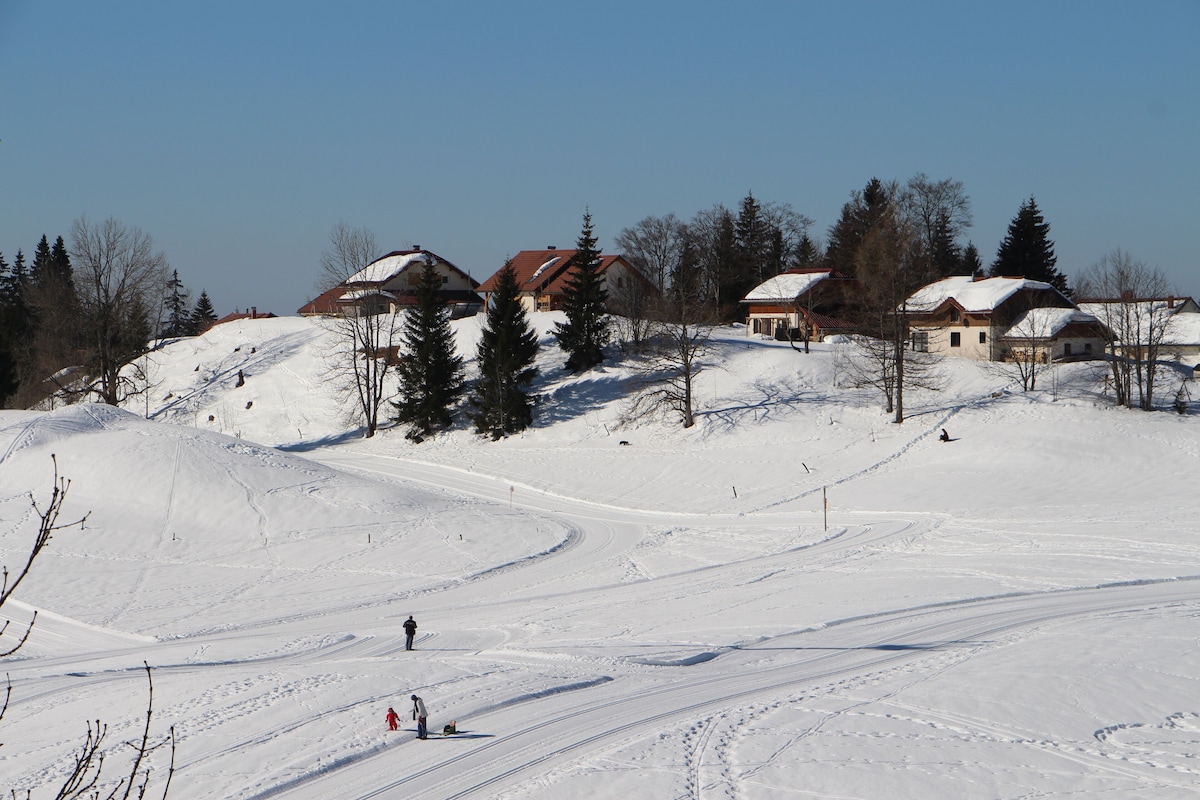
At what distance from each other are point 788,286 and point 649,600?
158ft

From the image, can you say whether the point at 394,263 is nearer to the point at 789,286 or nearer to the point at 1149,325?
the point at 789,286

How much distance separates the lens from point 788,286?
229ft

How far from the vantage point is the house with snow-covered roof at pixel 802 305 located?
67688 millimetres

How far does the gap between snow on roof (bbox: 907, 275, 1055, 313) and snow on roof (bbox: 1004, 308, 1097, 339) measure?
1.88 metres

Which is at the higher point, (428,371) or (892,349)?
(892,349)

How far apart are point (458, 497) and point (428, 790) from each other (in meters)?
28.3

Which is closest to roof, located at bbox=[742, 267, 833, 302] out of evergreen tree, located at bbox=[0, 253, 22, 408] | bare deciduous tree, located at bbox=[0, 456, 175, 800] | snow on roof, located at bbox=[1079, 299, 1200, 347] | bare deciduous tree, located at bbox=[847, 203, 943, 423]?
bare deciduous tree, located at bbox=[847, 203, 943, 423]

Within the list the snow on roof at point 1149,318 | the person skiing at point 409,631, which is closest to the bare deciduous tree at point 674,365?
the snow on roof at point 1149,318

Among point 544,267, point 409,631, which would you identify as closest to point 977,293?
point 544,267

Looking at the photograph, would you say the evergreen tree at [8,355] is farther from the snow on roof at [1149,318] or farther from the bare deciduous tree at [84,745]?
the snow on roof at [1149,318]

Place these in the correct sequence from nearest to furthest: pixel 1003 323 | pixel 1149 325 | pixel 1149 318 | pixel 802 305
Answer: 1. pixel 1149 325
2. pixel 1149 318
3. pixel 1003 323
4. pixel 802 305

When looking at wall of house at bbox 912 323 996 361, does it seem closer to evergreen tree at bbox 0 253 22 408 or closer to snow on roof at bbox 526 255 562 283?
snow on roof at bbox 526 255 562 283

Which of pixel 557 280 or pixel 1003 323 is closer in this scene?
pixel 1003 323

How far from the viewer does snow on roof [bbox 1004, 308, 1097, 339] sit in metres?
57.8
